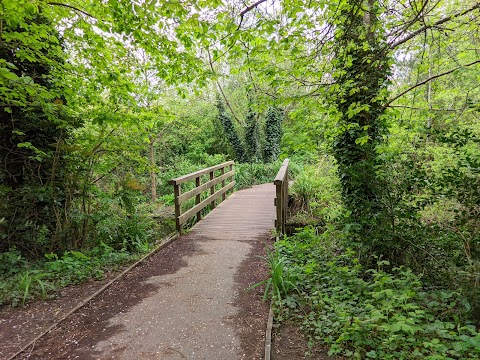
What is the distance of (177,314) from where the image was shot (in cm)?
302

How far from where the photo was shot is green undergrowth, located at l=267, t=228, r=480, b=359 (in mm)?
2160

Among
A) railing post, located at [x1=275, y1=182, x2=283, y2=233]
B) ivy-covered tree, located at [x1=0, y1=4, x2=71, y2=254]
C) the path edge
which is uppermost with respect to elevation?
ivy-covered tree, located at [x1=0, y1=4, x2=71, y2=254]

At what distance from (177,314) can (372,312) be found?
1.82 m

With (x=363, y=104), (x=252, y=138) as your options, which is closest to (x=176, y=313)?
(x=363, y=104)

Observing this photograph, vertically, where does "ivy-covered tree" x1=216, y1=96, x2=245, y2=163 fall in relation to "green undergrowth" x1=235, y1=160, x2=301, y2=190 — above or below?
above

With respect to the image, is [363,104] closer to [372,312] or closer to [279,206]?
[279,206]

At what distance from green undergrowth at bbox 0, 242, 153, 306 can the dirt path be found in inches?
17.9

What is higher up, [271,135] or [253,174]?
[271,135]

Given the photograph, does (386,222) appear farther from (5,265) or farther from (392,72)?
(5,265)

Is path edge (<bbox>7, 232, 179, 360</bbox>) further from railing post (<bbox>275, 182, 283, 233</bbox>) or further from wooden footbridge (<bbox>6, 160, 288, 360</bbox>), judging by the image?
railing post (<bbox>275, 182, 283, 233</bbox>)

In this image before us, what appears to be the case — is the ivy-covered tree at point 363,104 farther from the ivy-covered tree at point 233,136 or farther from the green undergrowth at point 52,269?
the ivy-covered tree at point 233,136

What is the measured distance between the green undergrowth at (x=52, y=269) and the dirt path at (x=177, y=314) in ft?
1.49

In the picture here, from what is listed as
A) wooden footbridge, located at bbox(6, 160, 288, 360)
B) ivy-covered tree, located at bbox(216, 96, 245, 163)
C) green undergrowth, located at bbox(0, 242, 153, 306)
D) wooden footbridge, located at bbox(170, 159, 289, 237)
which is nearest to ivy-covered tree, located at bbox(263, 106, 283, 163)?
ivy-covered tree, located at bbox(216, 96, 245, 163)

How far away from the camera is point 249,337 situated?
2643 mm
